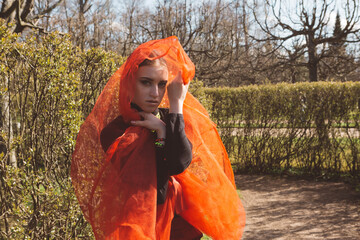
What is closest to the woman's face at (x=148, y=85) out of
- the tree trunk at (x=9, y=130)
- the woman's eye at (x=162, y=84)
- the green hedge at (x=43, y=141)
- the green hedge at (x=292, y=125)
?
the woman's eye at (x=162, y=84)

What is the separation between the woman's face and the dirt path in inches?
148

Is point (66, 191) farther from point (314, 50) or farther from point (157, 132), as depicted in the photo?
point (314, 50)

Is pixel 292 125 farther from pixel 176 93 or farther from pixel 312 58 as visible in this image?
pixel 312 58

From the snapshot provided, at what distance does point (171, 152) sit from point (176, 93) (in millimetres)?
292

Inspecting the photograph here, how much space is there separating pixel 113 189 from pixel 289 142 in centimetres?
692

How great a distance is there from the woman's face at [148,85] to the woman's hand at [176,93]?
0.06 m

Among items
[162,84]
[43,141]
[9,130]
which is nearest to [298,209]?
[43,141]

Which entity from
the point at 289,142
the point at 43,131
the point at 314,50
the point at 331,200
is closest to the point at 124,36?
the point at 314,50

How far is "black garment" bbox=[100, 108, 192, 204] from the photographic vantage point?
1402 millimetres

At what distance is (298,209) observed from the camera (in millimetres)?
5676

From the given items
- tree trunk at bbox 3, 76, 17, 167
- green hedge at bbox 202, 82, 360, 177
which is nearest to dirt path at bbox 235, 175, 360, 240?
green hedge at bbox 202, 82, 360, 177

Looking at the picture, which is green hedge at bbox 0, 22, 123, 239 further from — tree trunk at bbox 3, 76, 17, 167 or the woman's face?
the woman's face

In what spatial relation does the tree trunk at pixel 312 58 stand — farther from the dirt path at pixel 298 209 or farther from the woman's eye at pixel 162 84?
the woman's eye at pixel 162 84

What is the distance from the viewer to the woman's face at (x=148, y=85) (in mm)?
1505
